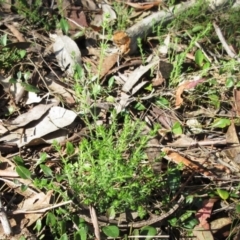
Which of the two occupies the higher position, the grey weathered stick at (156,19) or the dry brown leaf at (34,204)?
the grey weathered stick at (156,19)

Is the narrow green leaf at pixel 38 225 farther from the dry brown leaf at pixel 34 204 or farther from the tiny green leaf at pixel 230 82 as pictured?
the tiny green leaf at pixel 230 82

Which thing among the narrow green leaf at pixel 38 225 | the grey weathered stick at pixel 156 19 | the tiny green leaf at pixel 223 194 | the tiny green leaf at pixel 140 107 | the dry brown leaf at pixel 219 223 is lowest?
the dry brown leaf at pixel 219 223

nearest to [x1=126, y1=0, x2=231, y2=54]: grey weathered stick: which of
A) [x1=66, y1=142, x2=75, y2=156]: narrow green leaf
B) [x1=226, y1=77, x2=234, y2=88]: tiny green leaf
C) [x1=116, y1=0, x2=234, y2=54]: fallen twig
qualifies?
[x1=116, y1=0, x2=234, y2=54]: fallen twig

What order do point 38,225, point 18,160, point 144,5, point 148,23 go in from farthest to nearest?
1. point 144,5
2. point 148,23
3. point 18,160
4. point 38,225

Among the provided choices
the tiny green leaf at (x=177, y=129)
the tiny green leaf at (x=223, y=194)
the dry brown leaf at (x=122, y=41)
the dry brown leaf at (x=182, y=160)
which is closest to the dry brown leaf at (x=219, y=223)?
the tiny green leaf at (x=223, y=194)

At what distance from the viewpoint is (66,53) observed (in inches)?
106

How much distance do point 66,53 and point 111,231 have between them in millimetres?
1057

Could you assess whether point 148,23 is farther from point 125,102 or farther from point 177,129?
point 177,129

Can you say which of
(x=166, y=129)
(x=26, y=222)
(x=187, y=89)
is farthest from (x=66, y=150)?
(x=187, y=89)

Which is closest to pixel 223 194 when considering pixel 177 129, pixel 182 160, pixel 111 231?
pixel 182 160

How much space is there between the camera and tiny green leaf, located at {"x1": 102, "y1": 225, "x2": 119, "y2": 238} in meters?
2.06

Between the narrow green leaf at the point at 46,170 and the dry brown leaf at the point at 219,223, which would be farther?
the dry brown leaf at the point at 219,223

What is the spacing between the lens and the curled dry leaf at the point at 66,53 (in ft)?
8.72

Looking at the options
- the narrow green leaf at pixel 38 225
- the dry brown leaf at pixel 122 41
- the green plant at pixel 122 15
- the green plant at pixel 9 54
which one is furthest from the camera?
the green plant at pixel 122 15
